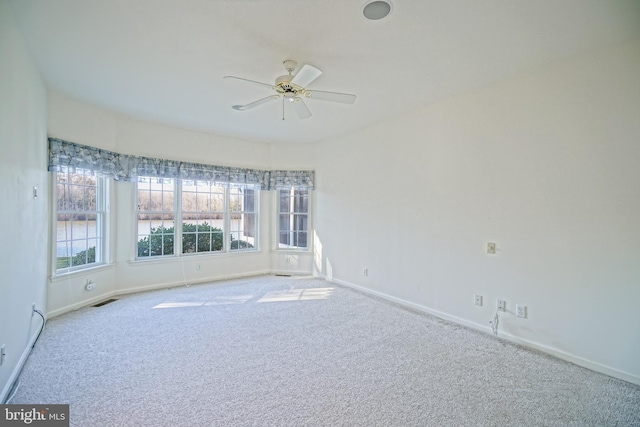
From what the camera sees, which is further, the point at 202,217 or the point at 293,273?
the point at 293,273

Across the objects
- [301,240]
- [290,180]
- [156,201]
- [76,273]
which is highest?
[290,180]

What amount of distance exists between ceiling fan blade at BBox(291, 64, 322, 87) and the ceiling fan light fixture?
21.1 inches

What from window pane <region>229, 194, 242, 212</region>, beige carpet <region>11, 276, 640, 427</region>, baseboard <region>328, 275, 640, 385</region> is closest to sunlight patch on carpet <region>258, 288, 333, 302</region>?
beige carpet <region>11, 276, 640, 427</region>

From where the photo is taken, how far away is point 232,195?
591cm

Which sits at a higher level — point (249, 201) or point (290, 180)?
point (290, 180)

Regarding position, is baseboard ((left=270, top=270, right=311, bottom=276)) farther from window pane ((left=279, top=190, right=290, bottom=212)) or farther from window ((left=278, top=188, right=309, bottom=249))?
window pane ((left=279, top=190, right=290, bottom=212))

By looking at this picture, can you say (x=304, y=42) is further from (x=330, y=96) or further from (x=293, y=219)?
(x=293, y=219)

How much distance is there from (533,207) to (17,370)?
190 inches

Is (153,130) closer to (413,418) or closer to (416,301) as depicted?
(416,301)

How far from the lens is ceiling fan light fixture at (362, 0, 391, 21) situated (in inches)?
80.4

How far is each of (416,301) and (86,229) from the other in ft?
15.6

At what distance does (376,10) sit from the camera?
83.0 inches

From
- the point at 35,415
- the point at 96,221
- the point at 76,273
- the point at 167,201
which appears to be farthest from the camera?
the point at 167,201

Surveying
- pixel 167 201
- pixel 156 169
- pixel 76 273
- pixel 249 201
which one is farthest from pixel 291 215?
pixel 76 273
